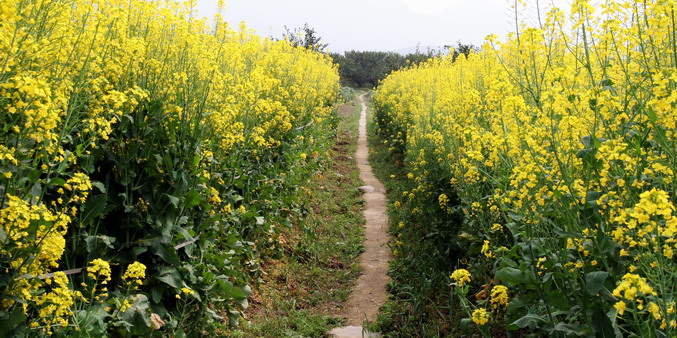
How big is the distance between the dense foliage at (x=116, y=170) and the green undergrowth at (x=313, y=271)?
34cm

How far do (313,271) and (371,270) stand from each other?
0.69 m

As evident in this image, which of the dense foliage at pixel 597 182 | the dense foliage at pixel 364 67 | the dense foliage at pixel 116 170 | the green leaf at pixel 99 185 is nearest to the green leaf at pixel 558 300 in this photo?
the dense foliage at pixel 597 182

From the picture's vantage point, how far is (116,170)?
3.36m

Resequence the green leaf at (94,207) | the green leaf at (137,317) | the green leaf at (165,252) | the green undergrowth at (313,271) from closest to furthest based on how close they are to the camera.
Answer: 1. the green leaf at (94,207)
2. the green leaf at (137,317)
3. the green leaf at (165,252)
4. the green undergrowth at (313,271)

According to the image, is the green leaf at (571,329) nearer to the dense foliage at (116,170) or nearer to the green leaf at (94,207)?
the dense foliage at (116,170)

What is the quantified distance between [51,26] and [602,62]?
3.07m

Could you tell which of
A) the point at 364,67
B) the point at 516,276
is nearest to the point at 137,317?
the point at 516,276

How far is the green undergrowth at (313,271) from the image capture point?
16.1ft

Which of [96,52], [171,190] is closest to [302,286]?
[171,190]

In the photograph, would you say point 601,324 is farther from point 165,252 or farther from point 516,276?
point 165,252

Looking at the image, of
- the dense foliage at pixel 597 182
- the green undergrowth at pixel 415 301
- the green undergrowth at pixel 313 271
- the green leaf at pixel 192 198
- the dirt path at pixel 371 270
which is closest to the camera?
the dense foliage at pixel 597 182

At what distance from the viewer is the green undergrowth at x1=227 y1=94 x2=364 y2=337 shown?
16.1ft

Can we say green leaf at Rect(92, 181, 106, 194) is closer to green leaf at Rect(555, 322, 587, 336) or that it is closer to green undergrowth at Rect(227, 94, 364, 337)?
green undergrowth at Rect(227, 94, 364, 337)

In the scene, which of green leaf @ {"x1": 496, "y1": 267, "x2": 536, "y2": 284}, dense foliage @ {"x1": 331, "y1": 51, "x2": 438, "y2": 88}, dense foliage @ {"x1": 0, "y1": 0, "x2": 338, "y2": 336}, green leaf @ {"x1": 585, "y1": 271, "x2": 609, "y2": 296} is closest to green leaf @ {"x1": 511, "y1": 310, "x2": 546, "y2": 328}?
green leaf @ {"x1": 496, "y1": 267, "x2": 536, "y2": 284}
